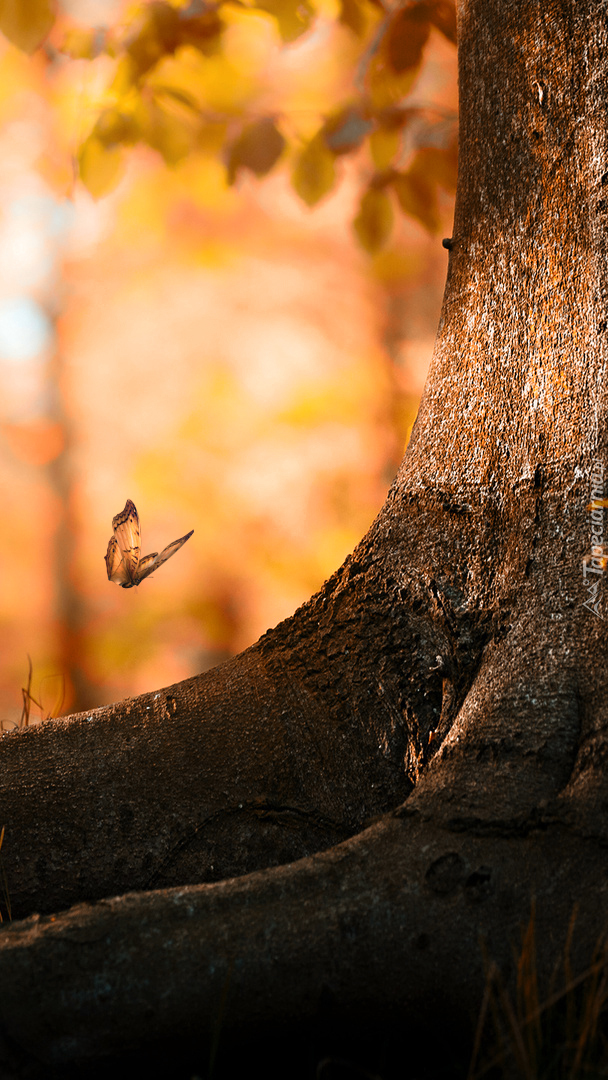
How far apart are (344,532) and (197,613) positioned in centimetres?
63

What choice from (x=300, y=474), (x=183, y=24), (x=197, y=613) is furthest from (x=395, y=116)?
(x=197, y=613)

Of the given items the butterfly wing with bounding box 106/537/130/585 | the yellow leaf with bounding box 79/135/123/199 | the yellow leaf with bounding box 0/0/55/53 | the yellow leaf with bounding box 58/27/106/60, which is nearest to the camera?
the yellow leaf with bounding box 0/0/55/53

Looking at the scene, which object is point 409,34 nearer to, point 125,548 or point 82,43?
point 82,43

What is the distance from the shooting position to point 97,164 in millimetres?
2451

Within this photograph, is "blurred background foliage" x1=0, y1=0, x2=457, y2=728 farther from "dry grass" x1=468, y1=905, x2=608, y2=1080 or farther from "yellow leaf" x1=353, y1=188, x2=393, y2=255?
"dry grass" x1=468, y1=905, x2=608, y2=1080

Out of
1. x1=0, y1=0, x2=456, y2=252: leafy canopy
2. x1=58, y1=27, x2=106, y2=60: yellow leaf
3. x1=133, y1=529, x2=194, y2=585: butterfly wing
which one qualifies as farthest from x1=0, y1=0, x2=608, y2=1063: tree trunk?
x1=58, y1=27, x2=106, y2=60: yellow leaf

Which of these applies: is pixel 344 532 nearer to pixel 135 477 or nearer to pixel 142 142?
pixel 135 477

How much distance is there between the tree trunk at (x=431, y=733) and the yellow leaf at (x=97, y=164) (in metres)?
1.42

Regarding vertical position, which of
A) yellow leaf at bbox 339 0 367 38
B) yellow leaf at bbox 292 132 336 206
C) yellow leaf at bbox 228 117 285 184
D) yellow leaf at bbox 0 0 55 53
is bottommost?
yellow leaf at bbox 292 132 336 206

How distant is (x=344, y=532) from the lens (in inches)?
113

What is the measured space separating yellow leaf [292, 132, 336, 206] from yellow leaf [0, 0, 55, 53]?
0.84 m

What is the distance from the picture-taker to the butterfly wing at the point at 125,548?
7.28 ft

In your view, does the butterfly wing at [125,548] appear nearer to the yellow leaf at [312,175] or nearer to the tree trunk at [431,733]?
the tree trunk at [431,733]

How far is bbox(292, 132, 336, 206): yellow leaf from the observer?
241 centimetres
